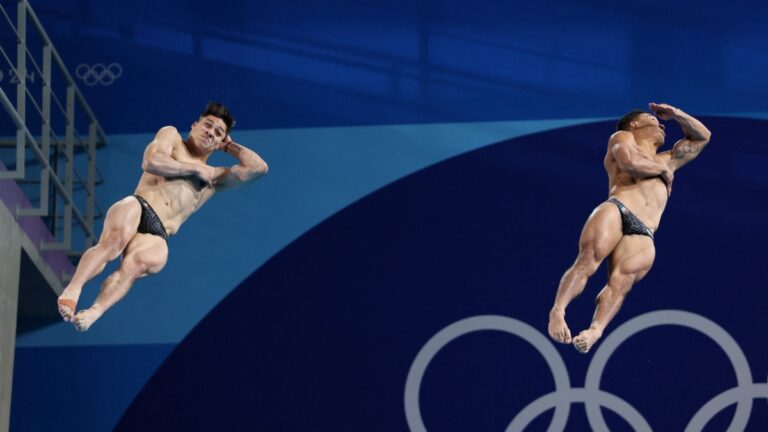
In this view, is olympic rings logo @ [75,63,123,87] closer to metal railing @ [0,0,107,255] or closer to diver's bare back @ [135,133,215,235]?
metal railing @ [0,0,107,255]

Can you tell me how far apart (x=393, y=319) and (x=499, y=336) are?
3.22 ft

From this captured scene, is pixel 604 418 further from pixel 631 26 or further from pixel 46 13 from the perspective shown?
pixel 46 13

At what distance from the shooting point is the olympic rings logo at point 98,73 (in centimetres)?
1453

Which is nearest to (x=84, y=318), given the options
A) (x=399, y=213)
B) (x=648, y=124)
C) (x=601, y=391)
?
(x=648, y=124)

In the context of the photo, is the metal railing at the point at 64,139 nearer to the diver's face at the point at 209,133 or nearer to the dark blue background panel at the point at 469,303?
the dark blue background panel at the point at 469,303

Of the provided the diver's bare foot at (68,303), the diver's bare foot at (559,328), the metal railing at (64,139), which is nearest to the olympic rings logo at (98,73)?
the metal railing at (64,139)

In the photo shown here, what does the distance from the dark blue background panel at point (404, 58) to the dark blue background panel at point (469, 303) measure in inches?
20.0

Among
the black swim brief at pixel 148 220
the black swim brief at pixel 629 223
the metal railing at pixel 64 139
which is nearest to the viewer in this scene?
the black swim brief at pixel 629 223

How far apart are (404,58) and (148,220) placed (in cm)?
467

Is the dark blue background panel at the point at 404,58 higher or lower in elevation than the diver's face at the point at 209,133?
higher

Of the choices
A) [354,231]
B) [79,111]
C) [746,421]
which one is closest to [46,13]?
[79,111]

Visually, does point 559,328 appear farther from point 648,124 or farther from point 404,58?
point 404,58

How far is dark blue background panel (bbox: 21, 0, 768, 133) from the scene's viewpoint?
1420 centimetres

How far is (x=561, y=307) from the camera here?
979 centimetres
